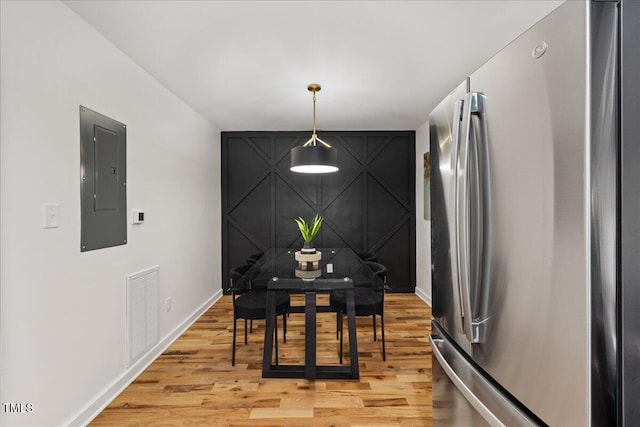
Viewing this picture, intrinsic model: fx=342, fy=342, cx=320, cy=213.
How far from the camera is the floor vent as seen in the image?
251cm

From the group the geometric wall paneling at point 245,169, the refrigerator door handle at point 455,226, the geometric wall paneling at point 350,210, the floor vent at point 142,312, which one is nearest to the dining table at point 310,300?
the floor vent at point 142,312

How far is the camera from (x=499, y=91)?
962 mm

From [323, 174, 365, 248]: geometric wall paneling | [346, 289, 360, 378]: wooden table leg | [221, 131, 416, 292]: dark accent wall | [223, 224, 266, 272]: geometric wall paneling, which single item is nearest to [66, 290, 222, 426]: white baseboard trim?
[223, 224, 266, 272]: geometric wall paneling

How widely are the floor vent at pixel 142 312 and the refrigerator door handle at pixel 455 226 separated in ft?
7.52

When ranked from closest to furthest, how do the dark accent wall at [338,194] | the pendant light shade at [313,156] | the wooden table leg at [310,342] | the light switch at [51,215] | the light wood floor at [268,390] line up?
the light switch at [51,215]
the light wood floor at [268,390]
the wooden table leg at [310,342]
the pendant light shade at [313,156]
the dark accent wall at [338,194]

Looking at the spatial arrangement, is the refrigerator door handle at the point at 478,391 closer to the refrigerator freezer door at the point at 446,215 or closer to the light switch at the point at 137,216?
the refrigerator freezer door at the point at 446,215

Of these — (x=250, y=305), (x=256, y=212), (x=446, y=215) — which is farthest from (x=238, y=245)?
(x=446, y=215)

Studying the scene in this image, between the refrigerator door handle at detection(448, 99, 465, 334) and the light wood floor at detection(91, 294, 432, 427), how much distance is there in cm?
127

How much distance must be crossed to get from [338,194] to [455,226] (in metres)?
3.96

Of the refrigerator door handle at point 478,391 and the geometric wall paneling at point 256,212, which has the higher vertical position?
the geometric wall paneling at point 256,212

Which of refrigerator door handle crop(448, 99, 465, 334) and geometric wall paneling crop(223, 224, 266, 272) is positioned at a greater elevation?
refrigerator door handle crop(448, 99, 465, 334)

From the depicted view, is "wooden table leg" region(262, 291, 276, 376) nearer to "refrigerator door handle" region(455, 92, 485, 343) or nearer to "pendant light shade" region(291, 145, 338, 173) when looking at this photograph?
"pendant light shade" region(291, 145, 338, 173)

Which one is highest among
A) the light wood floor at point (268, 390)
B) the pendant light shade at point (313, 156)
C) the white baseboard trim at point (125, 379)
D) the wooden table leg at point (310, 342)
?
the pendant light shade at point (313, 156)

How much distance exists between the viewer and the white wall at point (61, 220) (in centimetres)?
157
